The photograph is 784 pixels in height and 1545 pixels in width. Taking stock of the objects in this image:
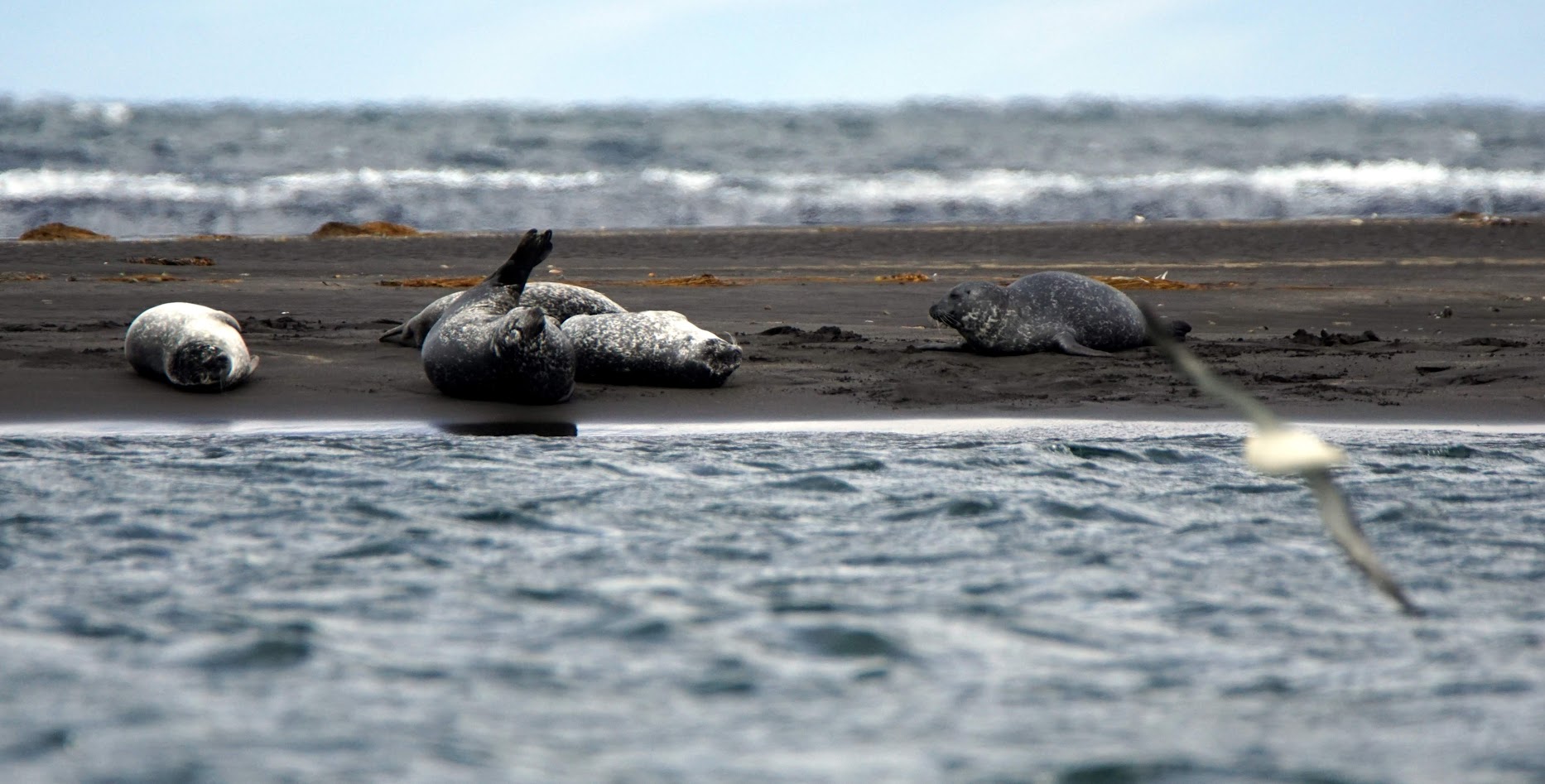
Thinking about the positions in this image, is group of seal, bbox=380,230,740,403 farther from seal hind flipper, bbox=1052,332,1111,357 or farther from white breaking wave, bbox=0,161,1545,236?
white breaking wave, bbox=0,161,1545,236

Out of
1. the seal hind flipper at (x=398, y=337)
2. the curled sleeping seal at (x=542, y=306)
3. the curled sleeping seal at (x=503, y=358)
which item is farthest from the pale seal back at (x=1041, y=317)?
the seal hind flipper at (x=398, y=337)

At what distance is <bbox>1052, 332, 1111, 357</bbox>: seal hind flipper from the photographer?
27.2 feet

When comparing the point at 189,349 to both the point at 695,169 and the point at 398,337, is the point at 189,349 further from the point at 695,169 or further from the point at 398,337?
the point at 695,169

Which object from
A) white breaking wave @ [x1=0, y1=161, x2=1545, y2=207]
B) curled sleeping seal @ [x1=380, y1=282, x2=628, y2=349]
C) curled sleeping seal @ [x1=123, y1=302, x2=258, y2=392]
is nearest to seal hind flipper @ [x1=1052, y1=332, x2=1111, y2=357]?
curled sleeping seal @ [x1=380, y1=282, x2=628, y2=349]

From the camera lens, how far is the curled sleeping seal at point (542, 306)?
815 centimetres

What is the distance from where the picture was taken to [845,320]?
388 inches

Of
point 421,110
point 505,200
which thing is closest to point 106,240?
point 505,200

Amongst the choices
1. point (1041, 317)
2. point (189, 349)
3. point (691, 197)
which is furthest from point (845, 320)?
point (691, 197)

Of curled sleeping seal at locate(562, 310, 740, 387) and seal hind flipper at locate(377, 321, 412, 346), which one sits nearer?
curled sleeping seal at locate(562, 310, 740, 387)

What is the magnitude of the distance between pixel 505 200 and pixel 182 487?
18.6 metres

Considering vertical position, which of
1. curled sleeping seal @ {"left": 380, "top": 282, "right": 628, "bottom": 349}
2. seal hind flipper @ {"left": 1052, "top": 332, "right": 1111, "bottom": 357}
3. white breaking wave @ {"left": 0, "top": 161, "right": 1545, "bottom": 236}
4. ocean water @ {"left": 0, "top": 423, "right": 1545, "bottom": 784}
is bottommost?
ocean water @ {"left": 0, "top": 423, "right": 1545, "bottom": 784}

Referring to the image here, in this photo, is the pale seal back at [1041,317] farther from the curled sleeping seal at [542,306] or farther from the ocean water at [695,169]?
the ocean water at [695,169]

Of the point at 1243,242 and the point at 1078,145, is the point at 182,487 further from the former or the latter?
the point at 1078,145

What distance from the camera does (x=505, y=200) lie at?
23188mm
